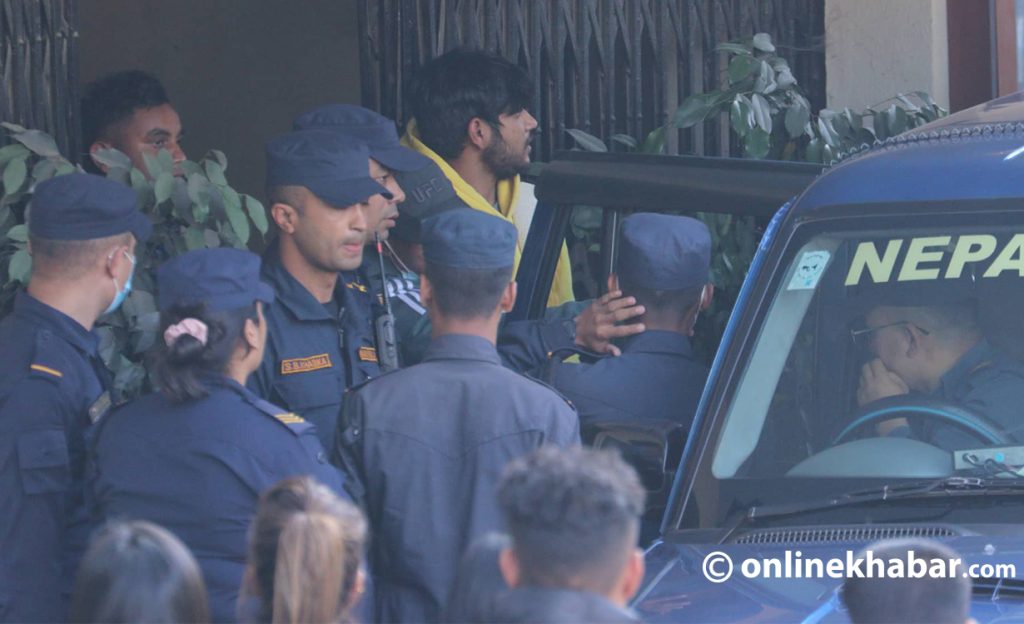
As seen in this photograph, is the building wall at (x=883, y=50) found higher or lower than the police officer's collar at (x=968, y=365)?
higher

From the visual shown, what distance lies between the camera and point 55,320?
10.6 ft

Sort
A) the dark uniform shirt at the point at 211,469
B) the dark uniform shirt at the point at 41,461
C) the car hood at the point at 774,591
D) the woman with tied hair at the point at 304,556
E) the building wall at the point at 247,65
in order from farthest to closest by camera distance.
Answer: the building wall at the point at 247,65 < the dark uniform shirt at the point at 41,461 < the dark uniform shirt at the point at 211,469 < the car hood at the point at 774,591 < the woman with tied hair at the point at 304,556

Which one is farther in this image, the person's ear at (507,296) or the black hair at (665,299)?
the black hair at (665,299)

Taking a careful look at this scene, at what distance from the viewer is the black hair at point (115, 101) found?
5.34 meters

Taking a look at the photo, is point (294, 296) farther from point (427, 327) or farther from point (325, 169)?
point (427, 327)

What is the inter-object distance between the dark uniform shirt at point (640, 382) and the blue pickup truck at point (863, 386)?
327mm

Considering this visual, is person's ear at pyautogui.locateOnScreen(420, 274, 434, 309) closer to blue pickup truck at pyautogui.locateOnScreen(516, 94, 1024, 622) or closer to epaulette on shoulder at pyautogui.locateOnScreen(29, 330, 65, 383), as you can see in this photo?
blue pickup truck at pyautogui.locateOnScreen(516, 94, 1024, 622)

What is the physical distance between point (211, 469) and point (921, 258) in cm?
153

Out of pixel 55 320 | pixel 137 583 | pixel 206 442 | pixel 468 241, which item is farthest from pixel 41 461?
pixel 137 583

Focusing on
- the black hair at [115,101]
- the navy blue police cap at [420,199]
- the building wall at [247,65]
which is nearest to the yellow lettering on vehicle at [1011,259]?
the navy blue police cap at [420,199]

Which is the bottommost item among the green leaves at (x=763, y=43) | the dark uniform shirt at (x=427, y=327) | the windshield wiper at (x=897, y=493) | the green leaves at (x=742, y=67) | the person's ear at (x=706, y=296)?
the windshield wiper at (x=897, y=493)

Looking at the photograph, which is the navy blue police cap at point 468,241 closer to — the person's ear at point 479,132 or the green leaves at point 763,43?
the person's ear at point 479,132

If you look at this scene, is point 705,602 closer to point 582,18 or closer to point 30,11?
point 30,11

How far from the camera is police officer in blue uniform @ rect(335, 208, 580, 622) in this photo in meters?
3.02
